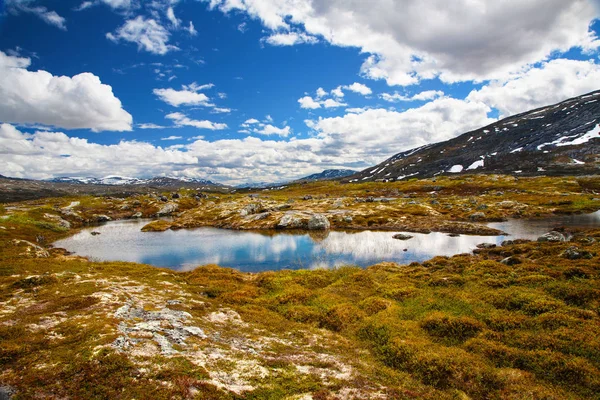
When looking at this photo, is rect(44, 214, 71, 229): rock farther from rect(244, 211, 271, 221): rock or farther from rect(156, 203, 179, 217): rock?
rect(244, 211, 271, 221): rock

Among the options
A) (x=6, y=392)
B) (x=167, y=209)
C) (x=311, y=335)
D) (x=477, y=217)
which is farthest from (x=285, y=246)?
(x=167, y=209)

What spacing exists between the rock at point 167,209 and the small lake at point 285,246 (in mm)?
68882

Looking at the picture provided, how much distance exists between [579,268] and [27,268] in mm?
60984

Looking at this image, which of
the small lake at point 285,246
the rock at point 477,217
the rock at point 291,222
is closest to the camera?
the small lake at point 285,246

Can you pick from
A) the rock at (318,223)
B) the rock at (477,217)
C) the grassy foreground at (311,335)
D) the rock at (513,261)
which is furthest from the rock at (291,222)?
the rock at (513,261)

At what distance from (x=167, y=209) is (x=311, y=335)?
170 meters

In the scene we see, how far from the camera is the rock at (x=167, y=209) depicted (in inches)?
6664

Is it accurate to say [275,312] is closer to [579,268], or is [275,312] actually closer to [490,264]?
[490,264]

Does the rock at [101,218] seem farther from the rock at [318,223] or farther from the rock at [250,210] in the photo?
the rock at [318,223]

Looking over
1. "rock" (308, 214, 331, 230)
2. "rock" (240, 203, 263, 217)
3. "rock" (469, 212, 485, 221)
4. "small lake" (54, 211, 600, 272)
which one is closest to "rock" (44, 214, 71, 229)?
"small lake" (54, 211, 600, 272)

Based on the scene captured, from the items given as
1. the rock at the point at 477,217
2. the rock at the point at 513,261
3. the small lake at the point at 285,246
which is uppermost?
the rock at the point at 477,217

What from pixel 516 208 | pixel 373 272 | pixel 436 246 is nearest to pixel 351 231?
pixel 436 246

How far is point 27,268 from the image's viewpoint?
34.9 metres

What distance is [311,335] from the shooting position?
76.7 feet
